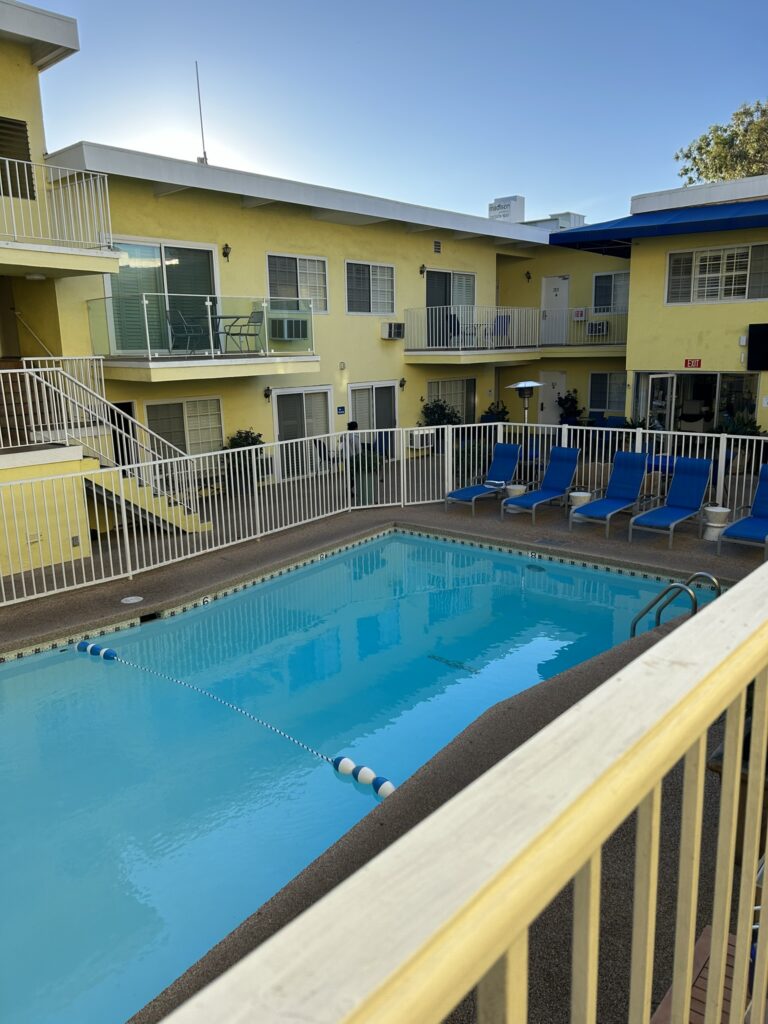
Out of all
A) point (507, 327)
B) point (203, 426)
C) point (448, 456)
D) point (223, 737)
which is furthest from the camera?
point (507, 327)

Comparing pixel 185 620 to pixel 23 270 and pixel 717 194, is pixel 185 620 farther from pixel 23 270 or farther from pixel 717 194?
pixel 717 194

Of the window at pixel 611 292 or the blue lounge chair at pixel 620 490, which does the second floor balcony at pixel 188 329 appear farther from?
the window at pixel 611 292

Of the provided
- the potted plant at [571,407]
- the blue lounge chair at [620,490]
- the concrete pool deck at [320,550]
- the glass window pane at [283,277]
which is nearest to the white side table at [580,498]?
the blue lounge chair at [620,490]

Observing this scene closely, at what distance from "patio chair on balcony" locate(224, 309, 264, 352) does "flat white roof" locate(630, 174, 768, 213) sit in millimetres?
9862

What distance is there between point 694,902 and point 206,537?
469 inches

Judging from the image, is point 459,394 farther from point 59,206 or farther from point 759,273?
point 59,206

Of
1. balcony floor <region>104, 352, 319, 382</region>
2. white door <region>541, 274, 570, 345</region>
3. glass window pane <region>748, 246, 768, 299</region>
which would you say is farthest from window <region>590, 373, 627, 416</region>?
balcony floor <region>104, 352, 319, 382</region>

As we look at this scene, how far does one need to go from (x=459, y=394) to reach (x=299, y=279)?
6865mm

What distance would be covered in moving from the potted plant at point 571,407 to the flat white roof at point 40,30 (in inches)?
623

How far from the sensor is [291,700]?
322 inches

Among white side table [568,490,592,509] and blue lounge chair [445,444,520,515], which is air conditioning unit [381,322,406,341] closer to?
blue lounge chair [445,444,520,515]

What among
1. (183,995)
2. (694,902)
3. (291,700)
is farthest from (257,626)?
(694,902)

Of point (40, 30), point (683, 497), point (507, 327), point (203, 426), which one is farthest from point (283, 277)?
point (683, 497)

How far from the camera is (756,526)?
36.1 feet
